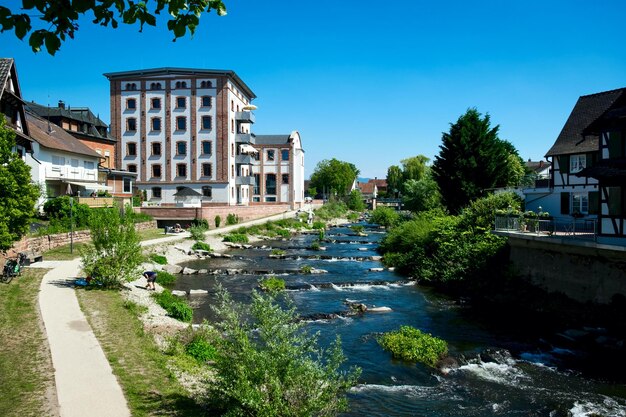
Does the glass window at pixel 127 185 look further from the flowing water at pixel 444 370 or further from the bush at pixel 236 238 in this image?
the flowing water at pixel 444 370

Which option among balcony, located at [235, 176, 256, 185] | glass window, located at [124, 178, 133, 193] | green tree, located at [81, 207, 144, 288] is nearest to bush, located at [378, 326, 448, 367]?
green tree, located at [81, 207, 144, 288]

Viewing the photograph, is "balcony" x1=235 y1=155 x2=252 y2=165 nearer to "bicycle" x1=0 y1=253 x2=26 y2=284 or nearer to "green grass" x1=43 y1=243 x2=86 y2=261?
"green grass" x1=43 y1=243 x2=86 y2=261

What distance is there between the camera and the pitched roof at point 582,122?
30.7 meters

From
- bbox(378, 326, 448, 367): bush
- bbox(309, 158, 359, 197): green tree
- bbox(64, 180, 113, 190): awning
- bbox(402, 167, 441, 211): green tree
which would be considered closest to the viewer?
bbox(378, 326, 448, 367): bush

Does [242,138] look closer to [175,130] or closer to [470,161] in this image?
[175,130]

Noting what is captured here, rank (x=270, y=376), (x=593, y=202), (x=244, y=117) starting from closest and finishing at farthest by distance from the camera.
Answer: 1. (x=270, y=376)
2. (x=593, y=202)
3. (x=244, y=117)

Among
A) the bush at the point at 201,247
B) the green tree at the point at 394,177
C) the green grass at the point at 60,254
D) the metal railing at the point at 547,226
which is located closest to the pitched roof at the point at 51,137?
the green grass at the point at 60,254

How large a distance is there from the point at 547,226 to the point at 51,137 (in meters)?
42.6

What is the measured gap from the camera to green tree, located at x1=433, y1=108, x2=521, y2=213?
41.0 m

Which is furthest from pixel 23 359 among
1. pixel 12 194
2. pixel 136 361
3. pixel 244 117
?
pixel 244 117

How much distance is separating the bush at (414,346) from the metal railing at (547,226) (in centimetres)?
1078

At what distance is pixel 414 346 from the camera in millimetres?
16312

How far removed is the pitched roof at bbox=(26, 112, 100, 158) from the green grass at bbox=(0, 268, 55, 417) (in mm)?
26278

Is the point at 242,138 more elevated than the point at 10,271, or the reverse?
the point at 242,138
